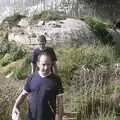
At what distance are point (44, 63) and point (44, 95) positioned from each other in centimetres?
33

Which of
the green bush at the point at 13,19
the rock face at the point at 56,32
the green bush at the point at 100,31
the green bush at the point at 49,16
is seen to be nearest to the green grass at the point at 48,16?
the green bush at the point at 49,16

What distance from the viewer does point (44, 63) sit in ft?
16.1

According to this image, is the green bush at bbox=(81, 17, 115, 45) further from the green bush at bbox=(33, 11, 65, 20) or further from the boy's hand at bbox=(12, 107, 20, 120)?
the boy's hand at bbox=(12, 107, 20, 120)

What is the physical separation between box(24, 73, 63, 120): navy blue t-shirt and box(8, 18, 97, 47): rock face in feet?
21.9

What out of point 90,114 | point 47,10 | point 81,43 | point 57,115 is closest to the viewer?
point 57,115

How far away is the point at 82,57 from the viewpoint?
1048cm

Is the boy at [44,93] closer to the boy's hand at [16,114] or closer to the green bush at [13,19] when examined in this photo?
the boy's hand at [16,114]

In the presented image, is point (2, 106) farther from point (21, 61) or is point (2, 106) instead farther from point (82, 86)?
point (21, 61)

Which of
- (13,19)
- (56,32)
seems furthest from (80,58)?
(13,19)

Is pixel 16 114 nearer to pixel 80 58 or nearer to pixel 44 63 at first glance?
pixel 44 63

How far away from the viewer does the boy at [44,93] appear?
493 cm

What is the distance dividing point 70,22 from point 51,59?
756 centimetres

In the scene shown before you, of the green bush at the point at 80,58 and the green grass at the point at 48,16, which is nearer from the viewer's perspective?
the green bush at the point at 80,58

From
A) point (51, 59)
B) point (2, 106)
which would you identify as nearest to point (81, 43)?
point (2, 106)
